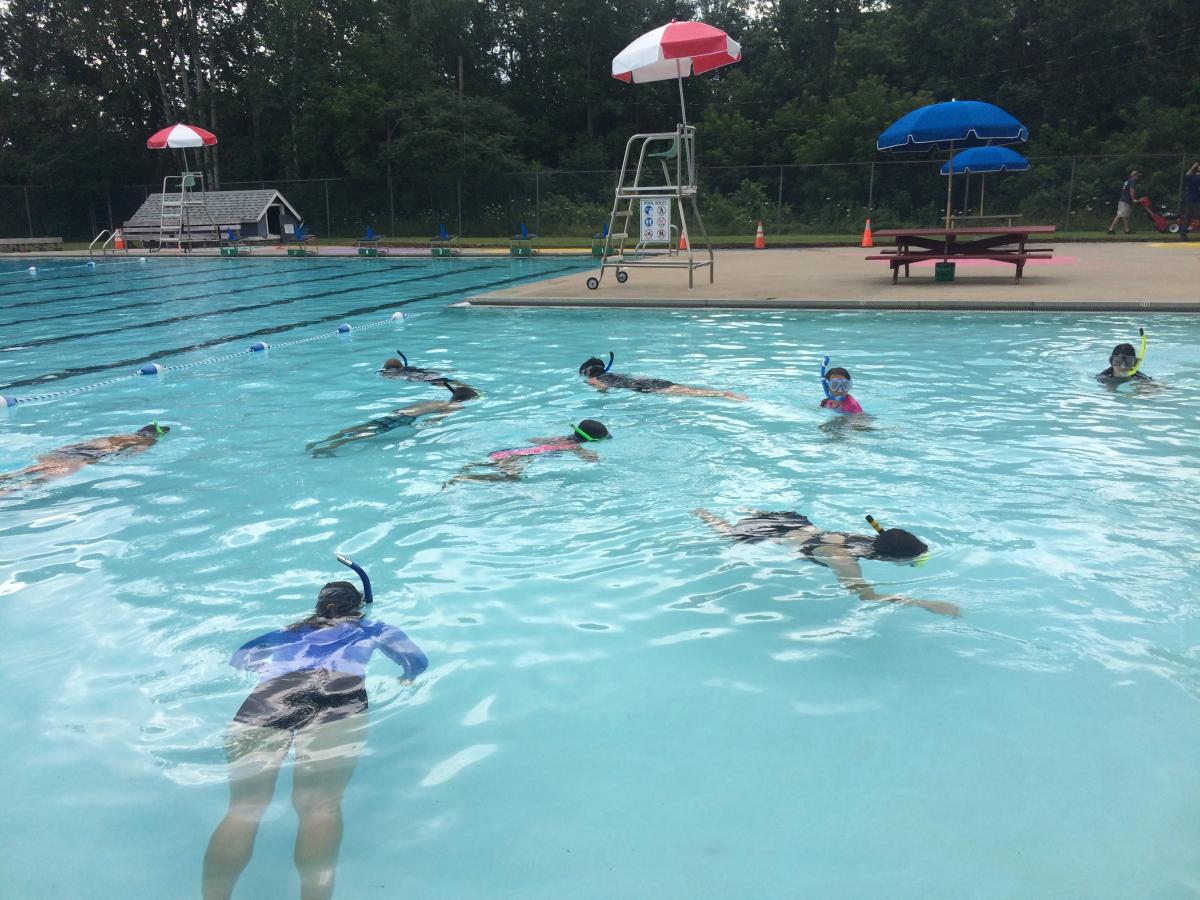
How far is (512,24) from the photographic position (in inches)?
1610

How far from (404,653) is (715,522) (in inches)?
81.4

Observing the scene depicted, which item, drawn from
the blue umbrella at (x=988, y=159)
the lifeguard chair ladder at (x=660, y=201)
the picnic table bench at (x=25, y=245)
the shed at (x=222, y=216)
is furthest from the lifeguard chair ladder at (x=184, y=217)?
the blue umbrella at (x=988, y=159)

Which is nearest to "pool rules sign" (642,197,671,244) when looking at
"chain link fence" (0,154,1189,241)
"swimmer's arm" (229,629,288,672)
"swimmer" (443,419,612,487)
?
"swimmer" (443,419,612,487)

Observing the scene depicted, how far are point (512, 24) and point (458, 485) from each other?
40.2 metres

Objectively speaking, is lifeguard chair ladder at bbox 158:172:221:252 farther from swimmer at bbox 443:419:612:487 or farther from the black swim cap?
the black swim cap

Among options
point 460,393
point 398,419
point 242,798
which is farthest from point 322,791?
point 460,393

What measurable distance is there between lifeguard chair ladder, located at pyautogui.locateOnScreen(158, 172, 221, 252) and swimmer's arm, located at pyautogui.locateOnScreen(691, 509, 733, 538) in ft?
81.7

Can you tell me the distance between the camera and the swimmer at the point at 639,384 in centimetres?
800

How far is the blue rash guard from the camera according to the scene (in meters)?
3.57

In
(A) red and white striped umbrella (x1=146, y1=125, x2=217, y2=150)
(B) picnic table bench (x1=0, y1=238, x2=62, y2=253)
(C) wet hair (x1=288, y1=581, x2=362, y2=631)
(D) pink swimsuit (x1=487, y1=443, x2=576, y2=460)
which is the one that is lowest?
(C) wet hair (x1=288, y1=581, x2=362, y2=631)

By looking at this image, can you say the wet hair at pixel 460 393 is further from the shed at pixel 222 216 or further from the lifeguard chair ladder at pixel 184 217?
the shed at pixel 222 216

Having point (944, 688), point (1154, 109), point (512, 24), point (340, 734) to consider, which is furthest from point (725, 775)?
point (512, 24)

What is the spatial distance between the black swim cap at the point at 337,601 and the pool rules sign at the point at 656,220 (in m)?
10.7

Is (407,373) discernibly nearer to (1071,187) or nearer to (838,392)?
(838,392)
